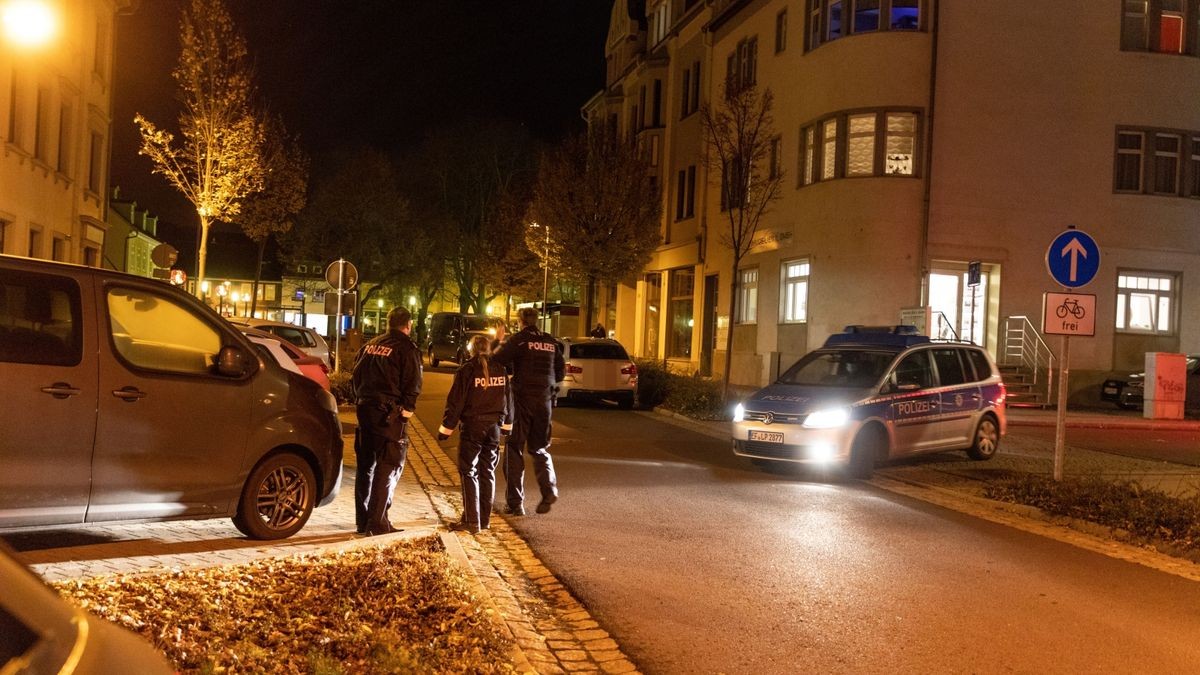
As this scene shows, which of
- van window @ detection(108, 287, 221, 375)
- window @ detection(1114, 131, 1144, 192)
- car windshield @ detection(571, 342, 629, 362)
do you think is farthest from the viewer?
window @ detection(1114, 131, 1144, 192)

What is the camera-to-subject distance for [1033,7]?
80.9 ft

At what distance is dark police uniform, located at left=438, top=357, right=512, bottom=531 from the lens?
8.28 m

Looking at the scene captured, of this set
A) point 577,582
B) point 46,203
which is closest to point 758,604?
point 577,582

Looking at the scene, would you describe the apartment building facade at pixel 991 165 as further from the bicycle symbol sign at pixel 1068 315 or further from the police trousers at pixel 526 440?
the police trousers at pixel 526 440

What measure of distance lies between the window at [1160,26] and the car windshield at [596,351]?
50.1 ft

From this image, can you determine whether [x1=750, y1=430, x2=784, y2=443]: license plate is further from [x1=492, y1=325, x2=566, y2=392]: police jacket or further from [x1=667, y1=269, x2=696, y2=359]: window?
[x1=667, y1=269, x2=696, y2=359]: window

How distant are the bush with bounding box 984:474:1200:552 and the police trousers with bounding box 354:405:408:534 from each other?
6543 millimetres

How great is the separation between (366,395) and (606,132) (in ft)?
93.2

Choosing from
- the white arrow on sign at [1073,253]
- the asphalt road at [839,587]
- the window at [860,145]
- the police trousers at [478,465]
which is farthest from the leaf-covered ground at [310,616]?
the window at [860,145]

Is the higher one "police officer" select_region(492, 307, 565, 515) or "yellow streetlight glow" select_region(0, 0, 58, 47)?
"yellow streetlight glow" select_region(0, 0, 58, 47)

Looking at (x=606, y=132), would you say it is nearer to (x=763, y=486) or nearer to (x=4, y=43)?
(x=4, y=43)

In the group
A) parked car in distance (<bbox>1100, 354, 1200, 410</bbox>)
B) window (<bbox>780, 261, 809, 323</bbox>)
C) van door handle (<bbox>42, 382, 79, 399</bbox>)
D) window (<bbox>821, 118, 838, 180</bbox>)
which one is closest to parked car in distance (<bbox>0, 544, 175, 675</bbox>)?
van door handle (<bbox>42, 382, 79, 399</bbox>)

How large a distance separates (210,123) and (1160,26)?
23.9 meters

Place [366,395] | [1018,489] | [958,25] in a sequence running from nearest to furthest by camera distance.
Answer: [366,395]
[1018,489]
[958,25]
